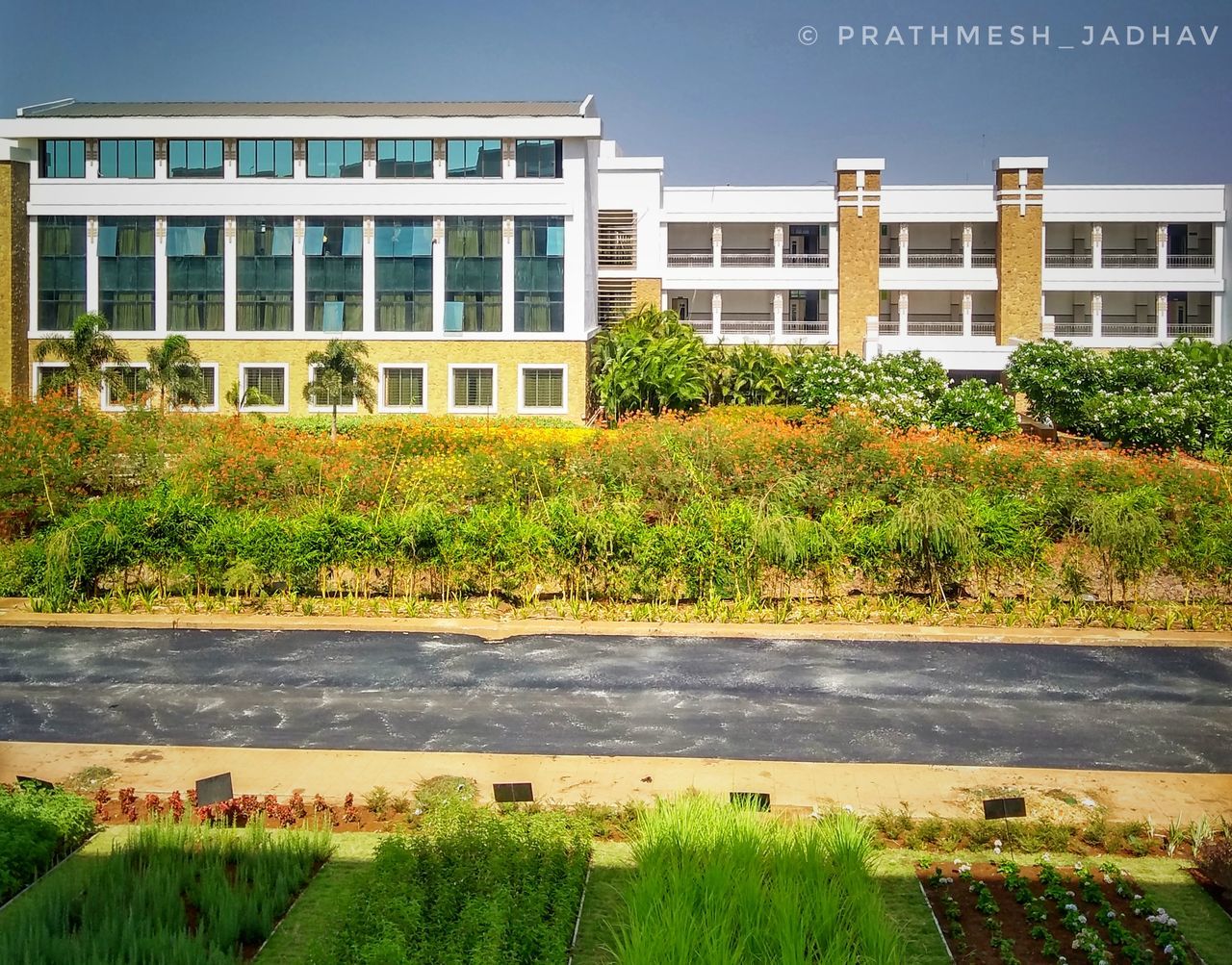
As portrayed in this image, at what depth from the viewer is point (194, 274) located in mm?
45938

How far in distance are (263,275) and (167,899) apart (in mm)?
40320

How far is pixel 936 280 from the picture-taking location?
2068 inches

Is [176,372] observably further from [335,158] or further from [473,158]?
[473,158]

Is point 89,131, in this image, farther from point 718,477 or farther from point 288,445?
point 718,477

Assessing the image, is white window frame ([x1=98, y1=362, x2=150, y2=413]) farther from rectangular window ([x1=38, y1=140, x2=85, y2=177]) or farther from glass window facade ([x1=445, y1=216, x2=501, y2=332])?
glass window facade ([x1=445, y1=216, x2=501, y2=332])

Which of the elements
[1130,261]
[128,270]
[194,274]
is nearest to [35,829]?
[194,274]

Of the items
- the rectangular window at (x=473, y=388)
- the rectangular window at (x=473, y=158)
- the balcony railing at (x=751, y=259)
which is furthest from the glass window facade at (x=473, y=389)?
the balcony railing at (x=751, y=259)

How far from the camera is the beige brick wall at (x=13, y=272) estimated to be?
4528 centimetres

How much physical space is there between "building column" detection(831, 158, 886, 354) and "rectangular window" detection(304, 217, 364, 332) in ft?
65.1

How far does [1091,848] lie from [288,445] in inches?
695

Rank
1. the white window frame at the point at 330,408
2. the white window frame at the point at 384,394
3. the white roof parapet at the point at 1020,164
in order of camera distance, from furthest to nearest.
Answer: the white roof parapet at the point at 1020,164 → the white window frame at the point at 384,394 → the white window frame at the point at 330,408

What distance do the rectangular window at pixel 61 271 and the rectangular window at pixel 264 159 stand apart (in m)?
6.35

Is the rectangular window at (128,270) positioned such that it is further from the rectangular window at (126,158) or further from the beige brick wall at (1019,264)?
the beige brick wall at (1019,264)

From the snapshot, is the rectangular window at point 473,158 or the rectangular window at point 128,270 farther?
the rectangular window at point 128,270
